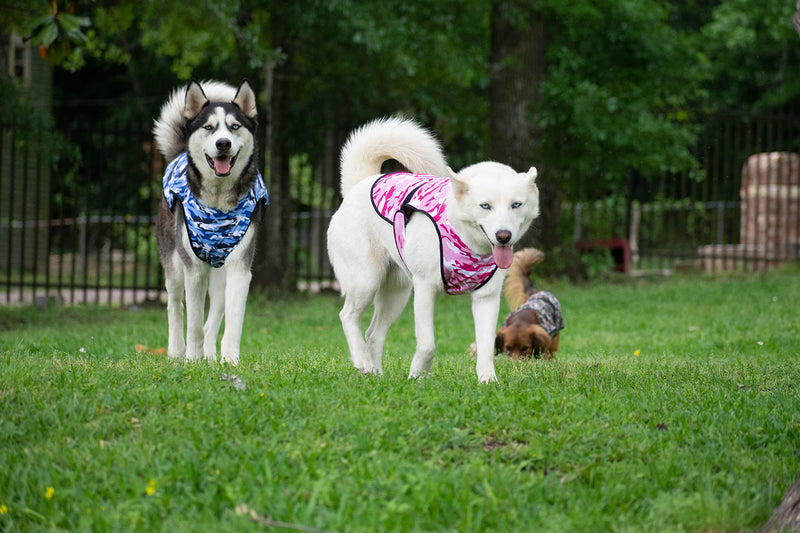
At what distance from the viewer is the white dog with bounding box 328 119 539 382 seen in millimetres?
5168

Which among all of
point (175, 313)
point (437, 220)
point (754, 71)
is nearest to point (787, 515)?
point (437, 220)

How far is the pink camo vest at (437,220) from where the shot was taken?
5.33 metres

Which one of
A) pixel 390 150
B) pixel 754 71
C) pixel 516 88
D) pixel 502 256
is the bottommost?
pixel 502 256

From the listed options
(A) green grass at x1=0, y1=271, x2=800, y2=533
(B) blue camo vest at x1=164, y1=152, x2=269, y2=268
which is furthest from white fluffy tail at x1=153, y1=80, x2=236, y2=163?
(A) green grass at x1=0, y1=271, x2=800, y2=533

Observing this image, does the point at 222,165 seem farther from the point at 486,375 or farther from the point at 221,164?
the point at 486,375

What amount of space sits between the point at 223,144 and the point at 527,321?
307 cm

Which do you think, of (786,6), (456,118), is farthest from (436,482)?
(786,6)

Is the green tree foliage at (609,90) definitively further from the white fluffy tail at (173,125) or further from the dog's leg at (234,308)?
the dog's leg at (234,308)

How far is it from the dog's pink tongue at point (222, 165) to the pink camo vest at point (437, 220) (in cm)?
108

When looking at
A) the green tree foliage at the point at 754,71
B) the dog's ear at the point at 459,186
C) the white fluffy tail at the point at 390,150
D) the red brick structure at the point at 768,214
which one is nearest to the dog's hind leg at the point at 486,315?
the dog's ear at the point at 459,186

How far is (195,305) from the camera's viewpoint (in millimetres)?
6621

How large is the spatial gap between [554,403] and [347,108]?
1266 centimetres

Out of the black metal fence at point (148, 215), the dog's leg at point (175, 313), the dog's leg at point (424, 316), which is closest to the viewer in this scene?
the dog's leg at point (424, 316)

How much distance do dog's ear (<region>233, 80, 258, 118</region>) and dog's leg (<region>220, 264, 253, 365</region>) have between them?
45.2 inches
